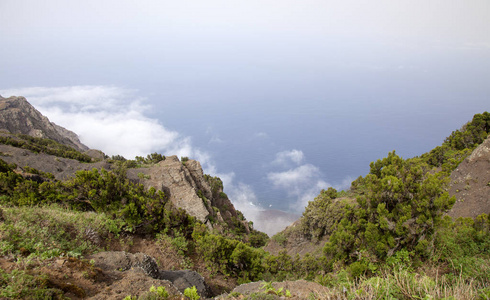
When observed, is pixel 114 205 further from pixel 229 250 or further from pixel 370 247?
pixel 370 247

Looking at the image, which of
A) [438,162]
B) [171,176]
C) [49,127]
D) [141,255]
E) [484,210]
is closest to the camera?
[141,255]

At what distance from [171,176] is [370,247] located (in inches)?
729

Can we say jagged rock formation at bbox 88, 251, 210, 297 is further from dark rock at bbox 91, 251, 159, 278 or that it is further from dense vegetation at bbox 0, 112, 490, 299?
dense vegetation at bbox 0, 112, 490, 299

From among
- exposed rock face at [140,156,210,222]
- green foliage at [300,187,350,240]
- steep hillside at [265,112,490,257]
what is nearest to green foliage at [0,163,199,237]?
exposed rock face at [140,156,210,222]

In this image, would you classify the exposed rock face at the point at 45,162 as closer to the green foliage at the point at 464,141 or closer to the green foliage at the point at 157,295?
the green foliage at the point at 157,295

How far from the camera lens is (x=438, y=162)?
83.9 feet

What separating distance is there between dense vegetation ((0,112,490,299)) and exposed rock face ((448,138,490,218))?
6.42 m

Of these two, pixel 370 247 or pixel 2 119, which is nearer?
pixel 370 247

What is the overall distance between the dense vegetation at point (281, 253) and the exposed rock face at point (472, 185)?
6418 mm

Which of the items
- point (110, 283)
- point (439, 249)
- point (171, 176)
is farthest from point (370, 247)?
point (171, 176)

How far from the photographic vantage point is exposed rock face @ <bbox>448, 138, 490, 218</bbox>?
53.7 ft

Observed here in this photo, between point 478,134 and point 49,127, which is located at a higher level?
point 49,127

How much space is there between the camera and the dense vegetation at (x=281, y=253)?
6793mm

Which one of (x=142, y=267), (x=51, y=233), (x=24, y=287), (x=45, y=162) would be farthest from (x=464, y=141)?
(x=45, y=162)
